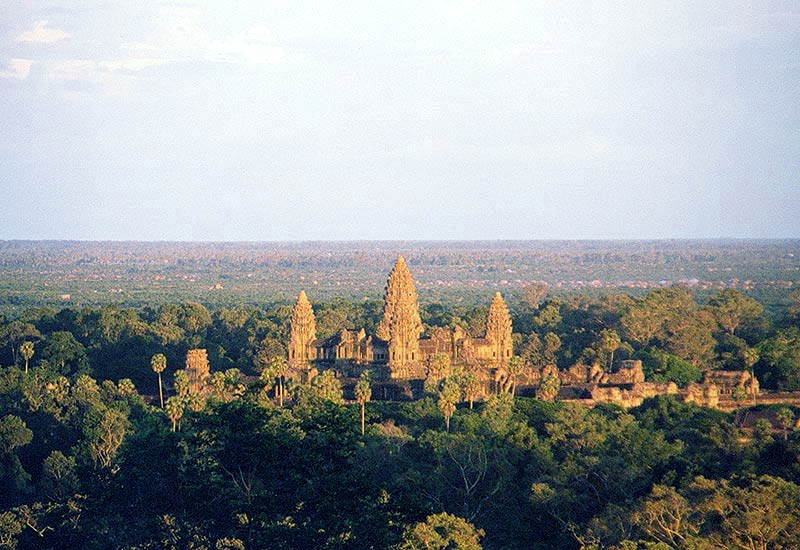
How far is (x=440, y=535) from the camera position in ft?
117

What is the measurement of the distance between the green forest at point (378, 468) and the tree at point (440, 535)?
0.06 meters

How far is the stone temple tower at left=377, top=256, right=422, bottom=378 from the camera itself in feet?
230

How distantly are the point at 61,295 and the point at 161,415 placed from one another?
122 meters

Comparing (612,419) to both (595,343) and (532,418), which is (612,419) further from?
(595,343)

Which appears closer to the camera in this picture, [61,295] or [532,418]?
[532,418]

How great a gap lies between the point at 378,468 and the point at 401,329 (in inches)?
1032

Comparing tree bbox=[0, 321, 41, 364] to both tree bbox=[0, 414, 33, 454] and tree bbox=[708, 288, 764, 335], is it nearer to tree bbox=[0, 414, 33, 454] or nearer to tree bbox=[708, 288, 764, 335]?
tree bbox=[0, 414, 33, 454]

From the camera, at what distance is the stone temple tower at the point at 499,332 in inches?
2982

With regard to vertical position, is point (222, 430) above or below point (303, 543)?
above

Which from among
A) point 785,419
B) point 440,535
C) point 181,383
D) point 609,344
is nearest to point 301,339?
point 181,383

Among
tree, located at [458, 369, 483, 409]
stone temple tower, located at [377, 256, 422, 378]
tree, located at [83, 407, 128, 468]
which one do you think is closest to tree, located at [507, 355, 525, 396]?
tree, located at [458, 369, 483, 409]

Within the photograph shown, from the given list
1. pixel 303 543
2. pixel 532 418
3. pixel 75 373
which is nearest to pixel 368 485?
pixel 303 543

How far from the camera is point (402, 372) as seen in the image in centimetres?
6925

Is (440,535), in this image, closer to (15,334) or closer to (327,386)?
(327,386)
